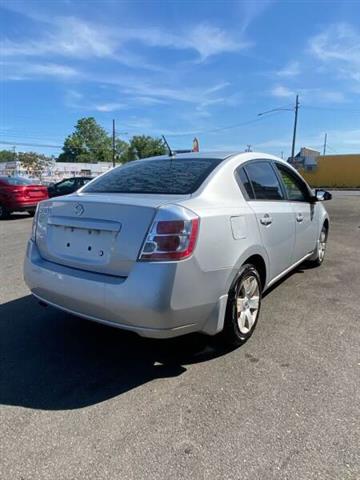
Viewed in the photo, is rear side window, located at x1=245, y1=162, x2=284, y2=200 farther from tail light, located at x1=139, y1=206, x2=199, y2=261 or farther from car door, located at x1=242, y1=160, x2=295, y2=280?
tail light, located at x1=139, y1=206, x2=199, y2=261

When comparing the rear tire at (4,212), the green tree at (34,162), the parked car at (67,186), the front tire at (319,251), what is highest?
the green tree at (34,162)

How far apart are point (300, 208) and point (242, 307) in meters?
1.87

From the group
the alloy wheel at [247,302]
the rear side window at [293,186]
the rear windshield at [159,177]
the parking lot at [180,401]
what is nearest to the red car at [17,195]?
the parking lot at [180,401]

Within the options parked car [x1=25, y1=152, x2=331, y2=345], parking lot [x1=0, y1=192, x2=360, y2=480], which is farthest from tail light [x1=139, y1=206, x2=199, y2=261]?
parking lot [x1=0, y1=192, x2=360, y2=480]

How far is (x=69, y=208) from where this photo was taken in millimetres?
3004

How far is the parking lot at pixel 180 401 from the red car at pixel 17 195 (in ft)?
29.8

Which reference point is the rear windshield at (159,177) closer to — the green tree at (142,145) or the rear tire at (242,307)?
the rear tire at (242,307)

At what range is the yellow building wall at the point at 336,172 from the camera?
43500mm

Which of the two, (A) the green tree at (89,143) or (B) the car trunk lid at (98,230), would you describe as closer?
(B) the car trunk lid at (98,230)

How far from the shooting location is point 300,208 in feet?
14.8

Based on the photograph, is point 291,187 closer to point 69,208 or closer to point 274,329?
point 274,329

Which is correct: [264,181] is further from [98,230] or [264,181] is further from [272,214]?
[98,230]

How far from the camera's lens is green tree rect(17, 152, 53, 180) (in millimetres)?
63812

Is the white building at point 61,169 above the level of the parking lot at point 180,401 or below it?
above
